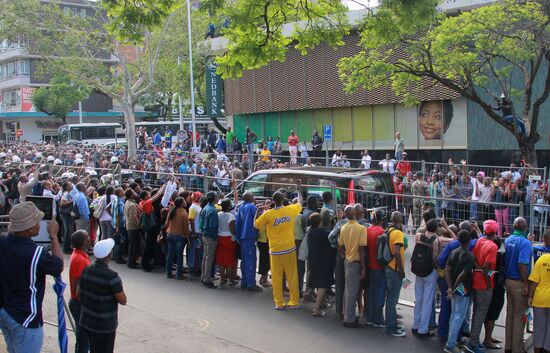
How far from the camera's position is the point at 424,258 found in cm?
821

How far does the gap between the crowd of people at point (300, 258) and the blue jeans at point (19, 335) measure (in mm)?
13

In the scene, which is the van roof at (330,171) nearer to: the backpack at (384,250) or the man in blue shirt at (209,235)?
the man in blue shirt at (209,235)

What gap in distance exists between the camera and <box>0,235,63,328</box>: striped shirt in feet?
17.4

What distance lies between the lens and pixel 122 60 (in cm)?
3045

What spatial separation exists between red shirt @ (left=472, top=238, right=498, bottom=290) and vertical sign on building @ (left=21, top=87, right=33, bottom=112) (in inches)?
2573

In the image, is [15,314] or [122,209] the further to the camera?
[122,209]

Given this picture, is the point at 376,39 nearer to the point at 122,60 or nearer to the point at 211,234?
the point at 211,234

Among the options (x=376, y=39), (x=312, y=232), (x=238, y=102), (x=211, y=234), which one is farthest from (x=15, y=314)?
(x=238, y=102)

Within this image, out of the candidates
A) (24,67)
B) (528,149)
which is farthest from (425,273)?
(24,67)

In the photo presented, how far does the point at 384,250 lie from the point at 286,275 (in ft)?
6.53

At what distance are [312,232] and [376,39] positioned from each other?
4415 mm

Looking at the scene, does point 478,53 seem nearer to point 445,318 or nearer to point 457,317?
point 445,318

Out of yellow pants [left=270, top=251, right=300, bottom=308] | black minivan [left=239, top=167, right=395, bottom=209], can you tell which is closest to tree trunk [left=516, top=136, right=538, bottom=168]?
black minivan [left=239, top=167, right=395, bottom=209]

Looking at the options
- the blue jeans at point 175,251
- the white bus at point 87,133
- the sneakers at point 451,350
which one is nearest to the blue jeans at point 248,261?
the blue jeans at point 175,251
